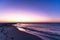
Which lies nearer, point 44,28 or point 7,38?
point 7,38

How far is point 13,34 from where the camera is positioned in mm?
1382

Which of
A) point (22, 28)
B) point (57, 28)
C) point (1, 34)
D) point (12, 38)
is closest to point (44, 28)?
point (57, 28)

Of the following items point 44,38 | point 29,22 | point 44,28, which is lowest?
point 44,38

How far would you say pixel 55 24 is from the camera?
1522 mm

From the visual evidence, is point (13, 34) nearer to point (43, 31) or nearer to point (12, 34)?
point (12, 34)

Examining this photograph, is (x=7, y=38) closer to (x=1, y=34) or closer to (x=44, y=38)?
(x=1, y=34)

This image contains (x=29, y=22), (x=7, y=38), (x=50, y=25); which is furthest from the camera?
(x=50, y=25)

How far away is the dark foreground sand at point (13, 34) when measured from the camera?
4.50ft

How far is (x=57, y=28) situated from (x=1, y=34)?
0.75 meters

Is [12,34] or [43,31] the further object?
[43,31]

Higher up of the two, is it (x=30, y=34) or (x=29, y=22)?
(x=29, y=22)

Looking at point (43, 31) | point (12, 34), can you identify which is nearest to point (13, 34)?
point (12, 34)

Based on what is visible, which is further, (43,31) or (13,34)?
(43,31)

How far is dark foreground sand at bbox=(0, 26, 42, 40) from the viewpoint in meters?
1.37
